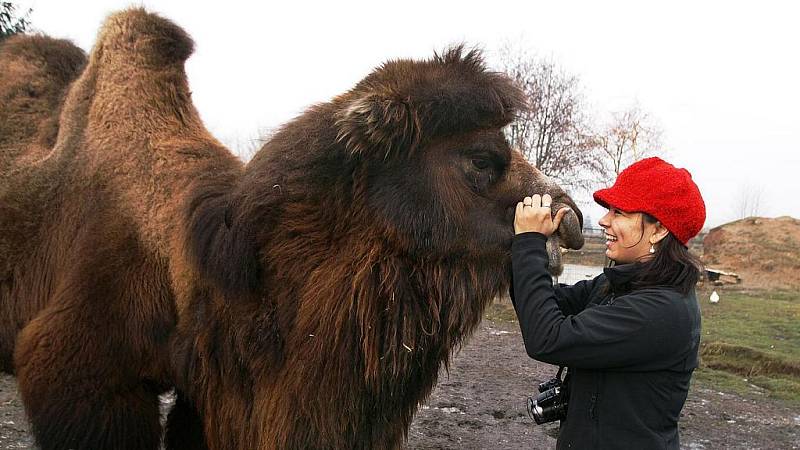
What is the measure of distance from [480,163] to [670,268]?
0.92 metres

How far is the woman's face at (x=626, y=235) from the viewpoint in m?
2.71

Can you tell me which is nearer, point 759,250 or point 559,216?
point 559,216

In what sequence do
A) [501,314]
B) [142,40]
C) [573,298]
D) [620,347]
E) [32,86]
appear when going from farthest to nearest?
1. [501,314]
2. [32,86]
3. [142,40]
4. [573,298]
5. [620,347]

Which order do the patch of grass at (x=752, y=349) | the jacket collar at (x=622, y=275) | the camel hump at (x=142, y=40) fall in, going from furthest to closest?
the patch of grass at (x=752, y=349) → the camel hump at (x=142, y=40) → the jacket collar at (x=622, y=275)

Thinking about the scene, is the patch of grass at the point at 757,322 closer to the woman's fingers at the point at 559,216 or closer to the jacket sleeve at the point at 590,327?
the jacket sleeve at the point at 590,327

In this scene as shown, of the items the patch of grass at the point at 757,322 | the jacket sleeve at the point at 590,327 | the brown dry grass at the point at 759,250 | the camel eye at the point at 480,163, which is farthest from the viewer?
the brown dry grass at the point at 759,250

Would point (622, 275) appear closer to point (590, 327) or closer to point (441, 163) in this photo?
point (590, 327)

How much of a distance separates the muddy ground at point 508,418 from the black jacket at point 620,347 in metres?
3.12

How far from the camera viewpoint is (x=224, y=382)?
3.25 meters

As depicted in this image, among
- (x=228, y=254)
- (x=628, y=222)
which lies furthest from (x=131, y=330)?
(x=628, y=222)

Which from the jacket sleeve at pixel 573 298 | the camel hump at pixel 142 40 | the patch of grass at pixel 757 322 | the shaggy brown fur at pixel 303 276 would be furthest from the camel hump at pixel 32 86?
the patch of grass at pixel 757 322

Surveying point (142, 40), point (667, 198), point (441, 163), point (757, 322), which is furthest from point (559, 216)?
point (757, 322)

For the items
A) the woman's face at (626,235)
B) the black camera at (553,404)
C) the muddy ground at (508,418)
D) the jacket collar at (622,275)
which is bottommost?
the muddy ground at (508,418)

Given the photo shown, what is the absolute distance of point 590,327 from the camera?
2539mm
